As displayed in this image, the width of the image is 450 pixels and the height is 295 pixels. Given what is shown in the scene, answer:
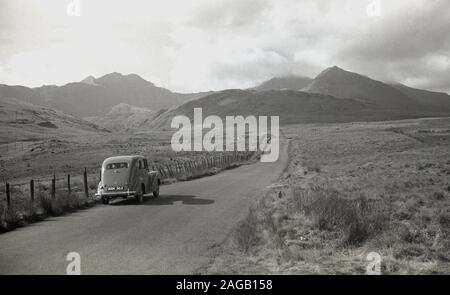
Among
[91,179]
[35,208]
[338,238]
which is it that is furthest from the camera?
[91,179]

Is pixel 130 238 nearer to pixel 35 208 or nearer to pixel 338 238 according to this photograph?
pixel 338 238

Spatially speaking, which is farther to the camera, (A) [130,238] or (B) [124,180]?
(B) [124,180]

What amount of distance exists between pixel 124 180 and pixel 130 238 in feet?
30.0

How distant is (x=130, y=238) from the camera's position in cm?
1324

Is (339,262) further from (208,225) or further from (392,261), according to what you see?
(208,225)

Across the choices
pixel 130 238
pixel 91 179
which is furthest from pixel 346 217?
pixel 91 179

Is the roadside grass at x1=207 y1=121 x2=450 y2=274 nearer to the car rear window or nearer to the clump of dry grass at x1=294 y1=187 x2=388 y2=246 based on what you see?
the clump of dry grass at x1=294 y1=187 x2=388 y2=246

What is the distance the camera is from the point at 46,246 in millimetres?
12391

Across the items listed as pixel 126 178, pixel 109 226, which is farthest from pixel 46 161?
pixel 109 226

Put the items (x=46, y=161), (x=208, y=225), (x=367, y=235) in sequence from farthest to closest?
(x=46, y=161) → (x=208, y=225) → (x=367, y=235)

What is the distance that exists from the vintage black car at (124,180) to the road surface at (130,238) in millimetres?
683

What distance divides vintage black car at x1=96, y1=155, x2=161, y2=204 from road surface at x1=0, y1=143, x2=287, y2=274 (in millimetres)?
683
